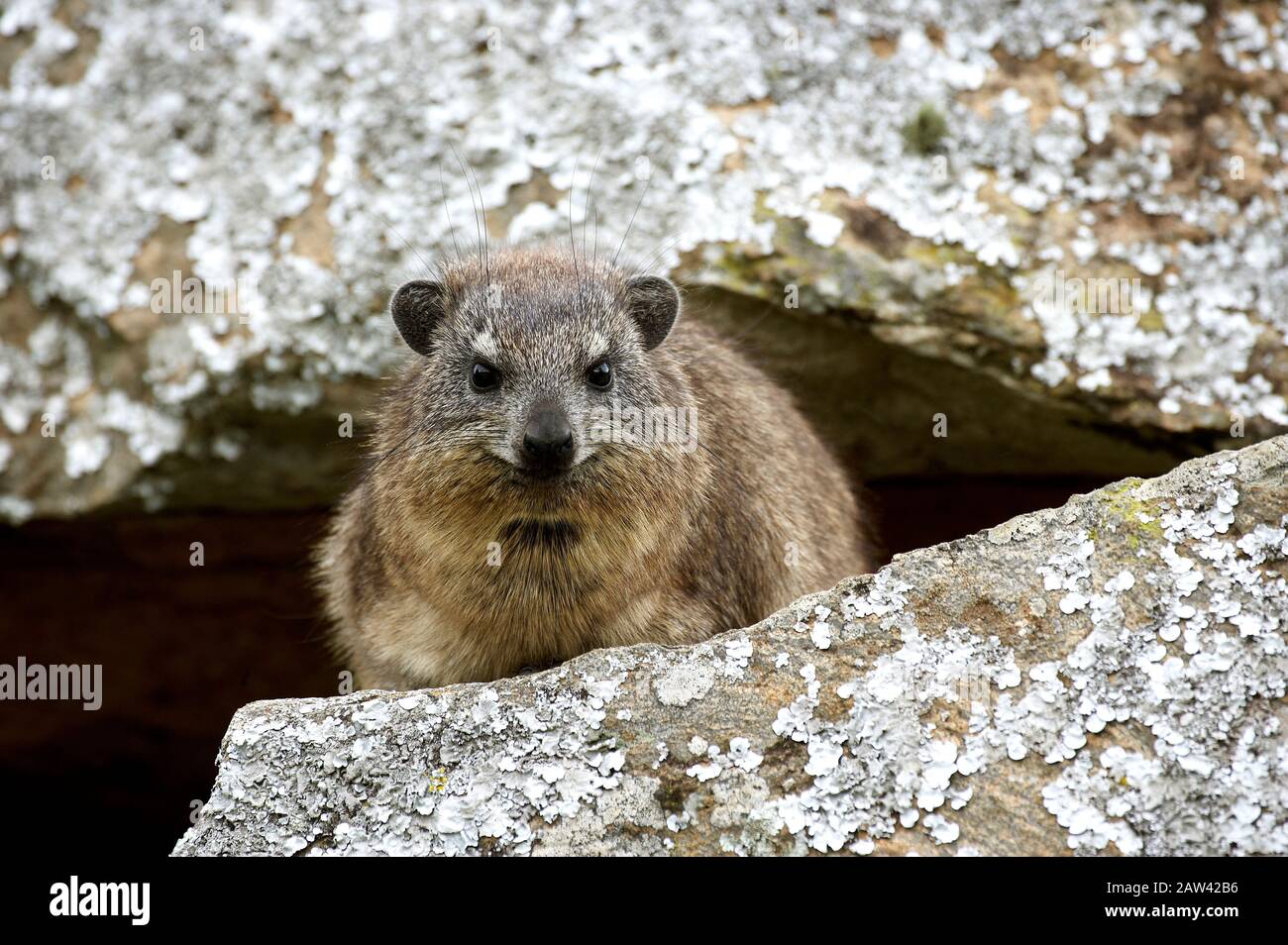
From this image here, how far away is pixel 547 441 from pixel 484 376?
0.57 metres

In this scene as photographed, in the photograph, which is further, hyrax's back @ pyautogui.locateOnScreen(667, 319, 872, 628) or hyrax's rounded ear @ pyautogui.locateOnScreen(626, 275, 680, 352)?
hyrax's back @ pyautogui.locateOnScreen(667, 319, 872, 628)

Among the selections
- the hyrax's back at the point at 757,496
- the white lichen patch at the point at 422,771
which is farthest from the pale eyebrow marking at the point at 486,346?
the white lichen patch at the point at 422,771

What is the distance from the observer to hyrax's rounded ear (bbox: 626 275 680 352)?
5629 millimetres

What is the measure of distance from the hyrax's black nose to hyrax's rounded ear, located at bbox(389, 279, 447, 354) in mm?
975

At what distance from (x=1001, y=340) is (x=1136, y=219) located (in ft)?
2.93

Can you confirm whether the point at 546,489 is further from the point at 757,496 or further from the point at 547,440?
the point at 757,496

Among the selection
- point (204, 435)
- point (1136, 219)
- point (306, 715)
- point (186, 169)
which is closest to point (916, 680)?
point (306, 715)

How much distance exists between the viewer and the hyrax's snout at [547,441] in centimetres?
476

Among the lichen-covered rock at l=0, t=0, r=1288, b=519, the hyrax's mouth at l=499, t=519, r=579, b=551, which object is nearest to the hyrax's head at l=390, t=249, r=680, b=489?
the hyrax's mouth at l=499, t=519, r=579, b=551

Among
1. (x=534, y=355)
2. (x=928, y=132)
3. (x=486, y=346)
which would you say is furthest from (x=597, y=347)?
(x=928, y=132)

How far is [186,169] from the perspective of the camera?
6609 millimetres

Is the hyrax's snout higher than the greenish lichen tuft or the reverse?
the reverse

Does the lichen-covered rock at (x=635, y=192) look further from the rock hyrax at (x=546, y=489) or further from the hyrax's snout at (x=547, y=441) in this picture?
the hyrax's snout at (x=547, y=441)

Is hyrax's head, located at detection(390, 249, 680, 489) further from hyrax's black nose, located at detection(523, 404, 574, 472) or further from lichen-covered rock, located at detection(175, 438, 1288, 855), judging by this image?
lichen-covered rock, located at detection(175, 438, 1288, 855)
